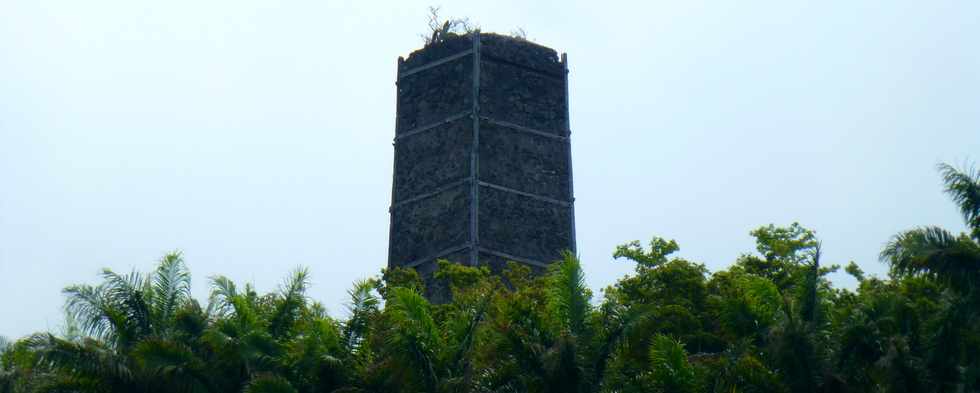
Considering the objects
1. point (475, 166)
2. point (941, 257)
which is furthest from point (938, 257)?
point (475, 166)

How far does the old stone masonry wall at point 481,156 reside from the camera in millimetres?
44969

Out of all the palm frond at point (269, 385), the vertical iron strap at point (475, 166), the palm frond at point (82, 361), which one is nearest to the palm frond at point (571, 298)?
the palm frond at point (269, 385)

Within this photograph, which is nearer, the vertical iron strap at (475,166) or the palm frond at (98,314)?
the palm frond at (98,314)

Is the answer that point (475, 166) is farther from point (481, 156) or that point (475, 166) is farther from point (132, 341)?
point (132, 341)

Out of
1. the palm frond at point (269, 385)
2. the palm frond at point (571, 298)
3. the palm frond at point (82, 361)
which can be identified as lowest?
the palm frond at point (269, 385)

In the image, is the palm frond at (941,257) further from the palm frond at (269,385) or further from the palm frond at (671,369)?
the palm frond at (269,385)

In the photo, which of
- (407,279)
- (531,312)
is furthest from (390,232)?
(531,312)

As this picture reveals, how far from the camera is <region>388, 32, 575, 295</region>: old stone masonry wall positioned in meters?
45.0

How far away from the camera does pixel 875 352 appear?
28.2m

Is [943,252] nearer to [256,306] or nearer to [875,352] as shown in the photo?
[875,352]

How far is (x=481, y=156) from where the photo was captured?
45.8 m

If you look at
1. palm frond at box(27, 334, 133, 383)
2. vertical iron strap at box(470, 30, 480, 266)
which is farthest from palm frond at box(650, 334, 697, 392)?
vertical iron strap at box(470, 30, 480, 266)

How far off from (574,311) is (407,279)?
A: 1095cm

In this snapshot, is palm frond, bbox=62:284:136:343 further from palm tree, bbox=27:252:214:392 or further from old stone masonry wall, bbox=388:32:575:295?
old stone masonry wall, bbox=388:32:575:295
